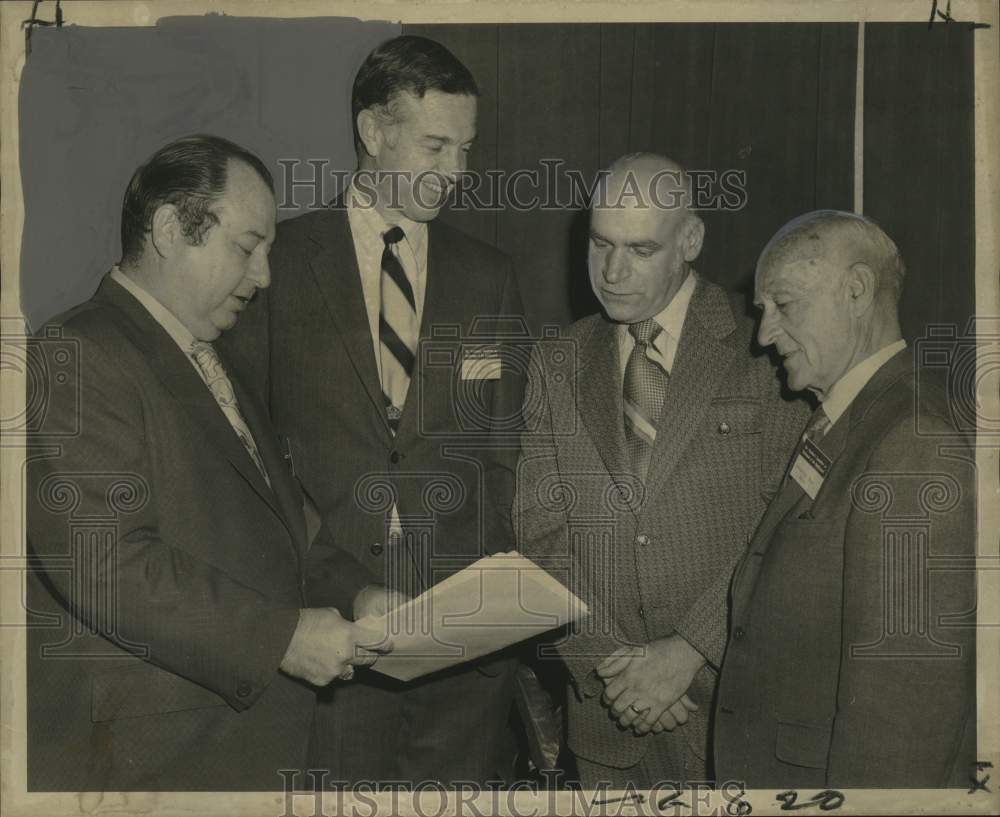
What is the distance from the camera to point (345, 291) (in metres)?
3.48

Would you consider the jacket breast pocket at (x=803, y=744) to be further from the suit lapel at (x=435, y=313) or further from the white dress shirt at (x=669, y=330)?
the suit lapel at (x=435, y=313)

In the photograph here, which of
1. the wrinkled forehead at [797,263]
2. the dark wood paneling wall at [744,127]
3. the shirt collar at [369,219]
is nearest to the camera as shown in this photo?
the wrinkled forehead at [797,263]

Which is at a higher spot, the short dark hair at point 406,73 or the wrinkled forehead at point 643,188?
the short dark hair at point 406,73

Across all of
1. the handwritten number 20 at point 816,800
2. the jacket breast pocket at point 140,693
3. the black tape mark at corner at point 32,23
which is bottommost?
the handwritten number 20 at point 816,800

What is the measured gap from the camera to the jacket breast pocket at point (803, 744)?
10.1 feet

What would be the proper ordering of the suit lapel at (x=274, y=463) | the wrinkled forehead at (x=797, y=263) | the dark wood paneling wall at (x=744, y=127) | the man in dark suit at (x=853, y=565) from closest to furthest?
the man in dark suit at (x=853, y=565) < the wrinkled forehead at (x=797, y=263) < the suit lapel at (x=274, y=463) < the dark wood paneling wall at (x=744, y=127)

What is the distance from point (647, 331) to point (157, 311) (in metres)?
1.42

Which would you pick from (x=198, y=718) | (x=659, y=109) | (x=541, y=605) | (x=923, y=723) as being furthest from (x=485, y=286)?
(x=923, y=723)

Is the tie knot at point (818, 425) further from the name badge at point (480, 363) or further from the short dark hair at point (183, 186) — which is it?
the short dark hair at point (183, 186)

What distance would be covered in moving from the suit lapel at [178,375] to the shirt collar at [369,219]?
2.34 ft

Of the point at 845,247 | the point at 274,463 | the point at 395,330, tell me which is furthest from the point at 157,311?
the point at 845,247

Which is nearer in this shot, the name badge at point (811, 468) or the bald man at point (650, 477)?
the name badge at point (811, 468)

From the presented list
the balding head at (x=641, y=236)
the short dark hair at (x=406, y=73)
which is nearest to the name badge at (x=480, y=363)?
the balding head at (x=641, y=236)

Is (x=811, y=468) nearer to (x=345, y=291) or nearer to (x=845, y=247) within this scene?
(x=845, y=247)
